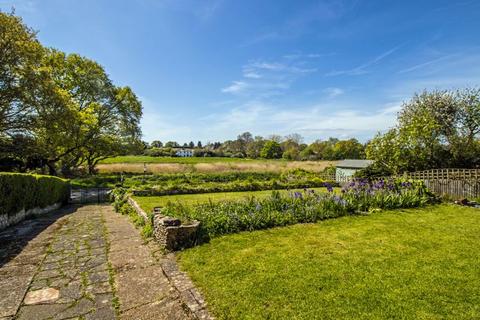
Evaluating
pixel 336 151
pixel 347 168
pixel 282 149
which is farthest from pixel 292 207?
pixel 282 149

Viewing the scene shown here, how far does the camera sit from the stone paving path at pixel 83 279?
9.71ft

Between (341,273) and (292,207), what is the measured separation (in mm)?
3760

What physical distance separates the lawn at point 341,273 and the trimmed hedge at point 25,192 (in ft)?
17.5

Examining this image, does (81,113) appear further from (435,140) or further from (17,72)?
(435,140)

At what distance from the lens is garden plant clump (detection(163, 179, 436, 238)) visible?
6.16m

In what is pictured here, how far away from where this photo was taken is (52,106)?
47.6 feet

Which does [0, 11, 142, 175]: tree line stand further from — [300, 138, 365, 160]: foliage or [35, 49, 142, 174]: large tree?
[300, 138, 365, 160]: foliage

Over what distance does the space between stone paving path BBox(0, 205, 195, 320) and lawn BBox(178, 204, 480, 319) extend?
0.59 meters

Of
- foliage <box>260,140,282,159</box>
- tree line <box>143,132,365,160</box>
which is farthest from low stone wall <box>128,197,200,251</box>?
foliage <box>260,140,282,159</box>

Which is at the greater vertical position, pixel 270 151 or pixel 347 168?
pixel 270 151

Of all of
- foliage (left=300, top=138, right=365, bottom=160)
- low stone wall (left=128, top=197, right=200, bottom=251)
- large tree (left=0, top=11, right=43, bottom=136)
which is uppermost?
large tree (left=0, top=11, right=43, bottom=136)

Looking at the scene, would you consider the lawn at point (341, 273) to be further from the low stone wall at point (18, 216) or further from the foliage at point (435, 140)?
the foliage at point (435, 140)

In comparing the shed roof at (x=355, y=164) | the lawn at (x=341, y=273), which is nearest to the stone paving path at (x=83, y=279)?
the lawn at (x=341, y=273)

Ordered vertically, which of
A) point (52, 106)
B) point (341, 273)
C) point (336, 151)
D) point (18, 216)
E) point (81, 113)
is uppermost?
point (81, 113)
